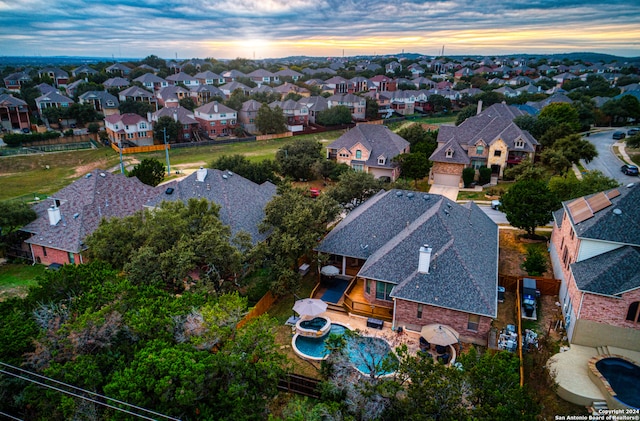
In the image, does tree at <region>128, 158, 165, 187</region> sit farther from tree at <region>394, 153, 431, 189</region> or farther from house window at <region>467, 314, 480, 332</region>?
house window at <region>467, 314, 480, 332</region>

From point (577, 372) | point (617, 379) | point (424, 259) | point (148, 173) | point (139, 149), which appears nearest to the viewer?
point (617, 379)

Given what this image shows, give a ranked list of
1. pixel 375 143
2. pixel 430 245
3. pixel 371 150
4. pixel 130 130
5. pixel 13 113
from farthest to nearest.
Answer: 1. pixel 13 113
2. pixel 130 130
3. pixel 375 143
4. pixel 371 150
5. pixel 430 245

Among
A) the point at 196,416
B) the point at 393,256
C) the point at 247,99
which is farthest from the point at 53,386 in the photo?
the point at 247,99

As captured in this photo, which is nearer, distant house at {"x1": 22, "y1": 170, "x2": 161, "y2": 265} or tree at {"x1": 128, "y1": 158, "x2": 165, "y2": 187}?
distant house at {"x1": 22, "y1": 170, "x2": 161, "y2": 265}

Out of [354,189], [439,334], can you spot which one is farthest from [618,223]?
[354,189]

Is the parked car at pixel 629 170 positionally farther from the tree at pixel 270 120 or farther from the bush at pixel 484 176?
the tree at pixel 270 120

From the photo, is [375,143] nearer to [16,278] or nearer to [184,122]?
[184,122]

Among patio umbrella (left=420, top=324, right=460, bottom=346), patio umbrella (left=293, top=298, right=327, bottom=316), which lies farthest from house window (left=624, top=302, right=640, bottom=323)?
patio umbrella (left=293, top=298, right=327, bottom=316)

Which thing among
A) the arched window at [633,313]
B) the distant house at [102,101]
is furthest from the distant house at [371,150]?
the distant house at [102,101]
